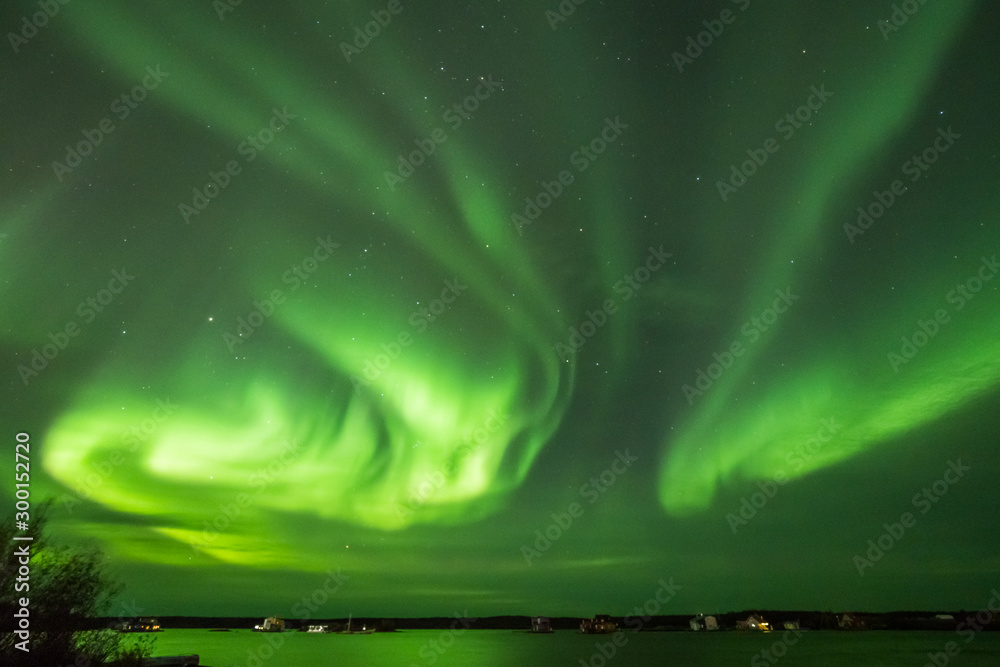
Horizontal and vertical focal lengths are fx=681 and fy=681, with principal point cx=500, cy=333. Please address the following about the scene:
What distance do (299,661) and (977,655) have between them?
2933 inches

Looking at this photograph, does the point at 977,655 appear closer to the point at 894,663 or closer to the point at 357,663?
the point at 894,663

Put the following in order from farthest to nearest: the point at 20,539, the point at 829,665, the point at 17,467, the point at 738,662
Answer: the point at 738,662 < the point at 829,665 < the point at 20,539 < the point at 17,467

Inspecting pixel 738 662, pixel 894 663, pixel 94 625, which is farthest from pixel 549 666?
pixel 94 625

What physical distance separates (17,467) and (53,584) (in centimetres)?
472

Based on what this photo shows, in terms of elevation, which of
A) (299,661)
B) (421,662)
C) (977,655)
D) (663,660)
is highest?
(977,655)

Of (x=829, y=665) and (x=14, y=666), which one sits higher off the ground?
(x=829, y=665)

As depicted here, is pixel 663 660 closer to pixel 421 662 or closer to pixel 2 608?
pixel 421 662

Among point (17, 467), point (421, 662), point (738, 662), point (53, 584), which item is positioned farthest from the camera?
point (421, 662)

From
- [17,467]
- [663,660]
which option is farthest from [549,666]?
[17,467]

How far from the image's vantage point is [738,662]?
2788 inches

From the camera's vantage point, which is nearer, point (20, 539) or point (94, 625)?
point (20, 539)

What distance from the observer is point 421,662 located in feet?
260

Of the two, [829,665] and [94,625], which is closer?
[94,625]

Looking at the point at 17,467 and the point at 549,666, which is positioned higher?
the point at 549,666
